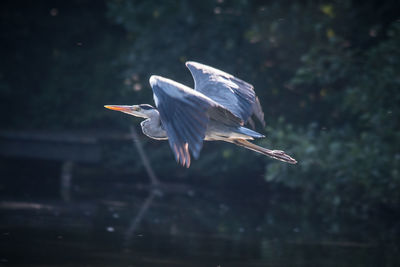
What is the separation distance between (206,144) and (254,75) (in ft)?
5.57

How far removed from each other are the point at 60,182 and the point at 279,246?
6.02 meters

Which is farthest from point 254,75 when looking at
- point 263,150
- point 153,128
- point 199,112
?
point 199,112

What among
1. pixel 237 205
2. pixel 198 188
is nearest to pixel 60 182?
pixel 198 188

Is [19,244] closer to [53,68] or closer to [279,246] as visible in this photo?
[279,246]

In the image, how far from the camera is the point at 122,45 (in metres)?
13.8

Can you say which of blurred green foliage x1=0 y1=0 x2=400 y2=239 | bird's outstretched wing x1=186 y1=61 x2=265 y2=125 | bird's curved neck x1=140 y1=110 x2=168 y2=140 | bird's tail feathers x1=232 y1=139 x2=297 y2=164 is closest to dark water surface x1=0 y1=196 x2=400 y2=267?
bird's tail feathers x1=232 y1=139 x2=297 y2=164

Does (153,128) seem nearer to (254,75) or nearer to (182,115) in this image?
(182,115)

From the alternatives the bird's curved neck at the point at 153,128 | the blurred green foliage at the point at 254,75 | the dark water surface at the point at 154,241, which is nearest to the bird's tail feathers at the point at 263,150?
the bird's curved neck at the point at 153,128

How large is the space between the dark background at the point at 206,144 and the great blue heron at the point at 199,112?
4.00ft

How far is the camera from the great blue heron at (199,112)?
418 centimetres

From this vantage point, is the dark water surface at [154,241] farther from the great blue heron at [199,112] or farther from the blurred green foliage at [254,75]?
the blurred green foliage at [254,75]

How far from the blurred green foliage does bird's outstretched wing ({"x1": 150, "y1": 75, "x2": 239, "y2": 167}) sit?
15.3ft

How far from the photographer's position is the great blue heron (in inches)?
165

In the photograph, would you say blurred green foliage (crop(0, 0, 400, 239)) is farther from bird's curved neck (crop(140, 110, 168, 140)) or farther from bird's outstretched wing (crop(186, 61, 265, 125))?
bird's curved neck (crop(140, 110, 168, 140))
